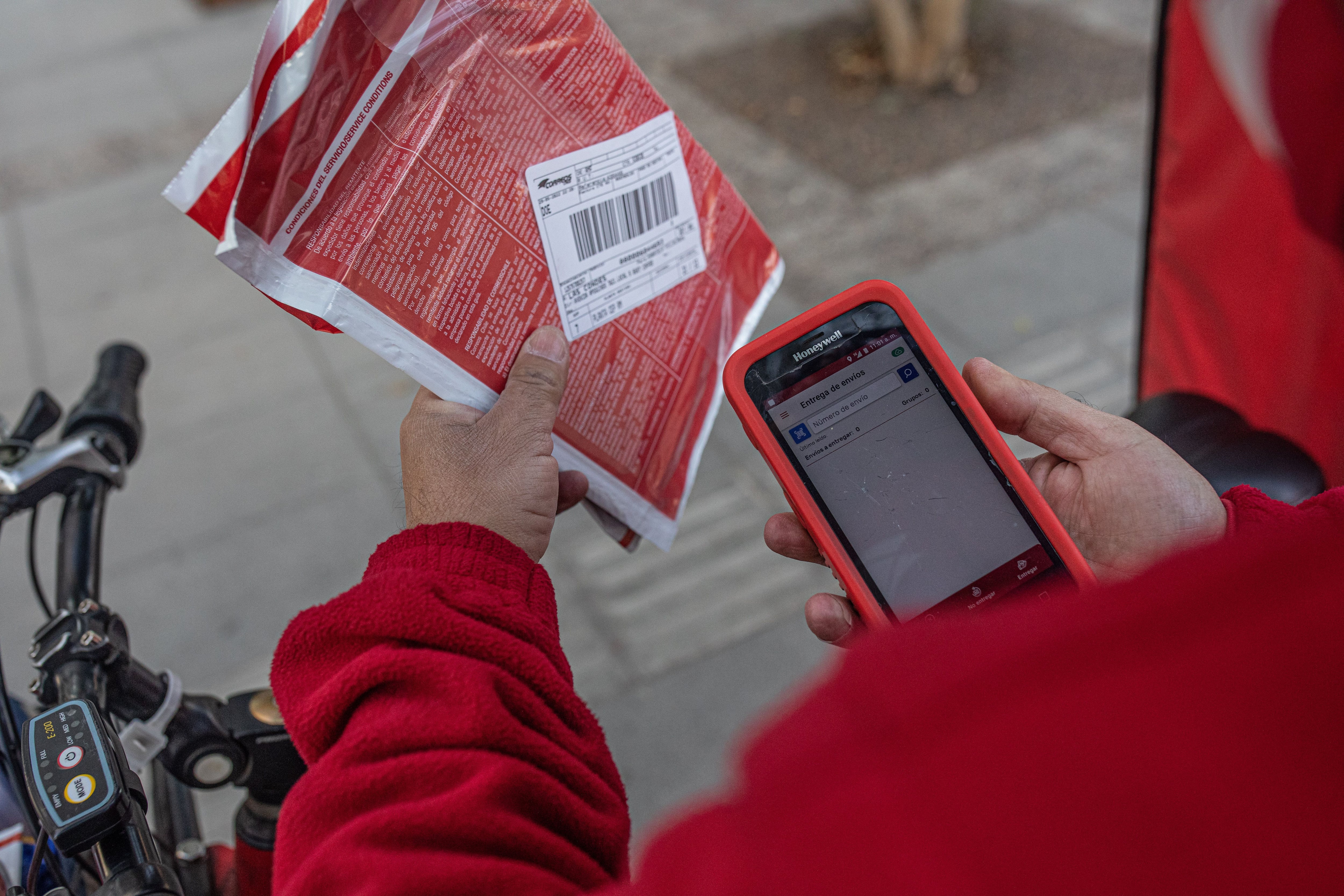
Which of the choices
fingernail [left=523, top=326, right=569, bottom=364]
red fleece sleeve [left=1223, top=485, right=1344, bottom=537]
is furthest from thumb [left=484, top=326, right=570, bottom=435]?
red fleece sleeve [left=1223, top=485, right=1344, bottom=537]

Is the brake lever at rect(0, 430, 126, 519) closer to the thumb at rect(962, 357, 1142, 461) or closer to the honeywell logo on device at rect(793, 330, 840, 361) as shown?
the honeywell logo on device at rect(793, 330, 840, 361)

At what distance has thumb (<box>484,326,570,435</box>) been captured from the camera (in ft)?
3.57

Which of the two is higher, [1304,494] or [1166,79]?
[1166,79]

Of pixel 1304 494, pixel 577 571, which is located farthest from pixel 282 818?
pixel 577 571

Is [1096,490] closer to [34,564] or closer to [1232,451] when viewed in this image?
[1232,451]

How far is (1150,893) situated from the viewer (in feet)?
1.30

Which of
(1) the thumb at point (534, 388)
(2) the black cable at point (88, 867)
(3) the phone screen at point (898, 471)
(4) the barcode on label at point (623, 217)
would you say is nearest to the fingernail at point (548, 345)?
(1) the thumb at point (534, 388)

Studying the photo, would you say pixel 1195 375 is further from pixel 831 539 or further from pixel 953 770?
pixel 953 770

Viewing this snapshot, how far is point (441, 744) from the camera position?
31.8 inches

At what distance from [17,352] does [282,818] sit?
149 inches

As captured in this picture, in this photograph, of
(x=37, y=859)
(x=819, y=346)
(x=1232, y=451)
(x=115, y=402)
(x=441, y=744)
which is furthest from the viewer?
(x=1232, y=451)

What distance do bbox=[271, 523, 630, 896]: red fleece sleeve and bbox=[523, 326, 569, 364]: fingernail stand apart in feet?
0.79

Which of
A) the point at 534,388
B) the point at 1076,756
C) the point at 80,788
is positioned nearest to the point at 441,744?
the point at 80,788

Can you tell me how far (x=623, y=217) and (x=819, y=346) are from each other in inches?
11.6
